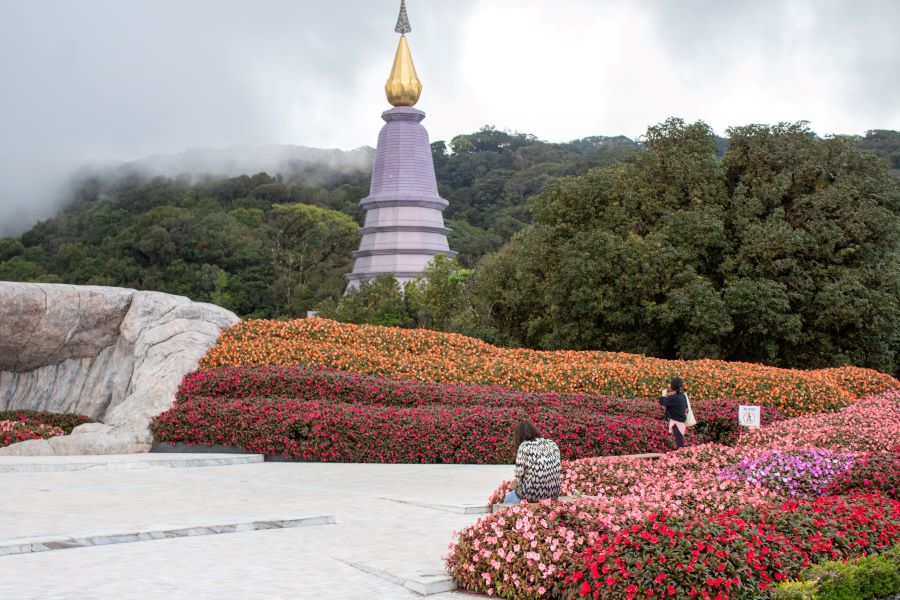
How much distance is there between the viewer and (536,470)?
790 centimetres

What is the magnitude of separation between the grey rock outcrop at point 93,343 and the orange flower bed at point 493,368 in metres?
0.68

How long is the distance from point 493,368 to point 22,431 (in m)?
8.31

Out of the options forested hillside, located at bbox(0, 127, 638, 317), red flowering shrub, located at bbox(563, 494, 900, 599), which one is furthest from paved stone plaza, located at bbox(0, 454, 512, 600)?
forested hillside, located at bbox(0, 127, 638, 317)

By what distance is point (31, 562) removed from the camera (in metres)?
6.51

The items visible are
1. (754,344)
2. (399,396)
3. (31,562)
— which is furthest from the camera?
(754,344)

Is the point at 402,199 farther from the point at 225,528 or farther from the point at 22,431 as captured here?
the point at 225,528

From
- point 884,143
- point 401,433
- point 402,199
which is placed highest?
point 884,143

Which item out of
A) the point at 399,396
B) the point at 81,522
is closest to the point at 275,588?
the point at 81,522

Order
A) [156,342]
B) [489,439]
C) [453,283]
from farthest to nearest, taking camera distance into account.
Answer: [453,283] → [156,342] → [489,439]

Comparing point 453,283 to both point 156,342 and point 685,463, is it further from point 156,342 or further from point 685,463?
point 685,463

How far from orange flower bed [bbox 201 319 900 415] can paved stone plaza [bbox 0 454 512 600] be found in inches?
189

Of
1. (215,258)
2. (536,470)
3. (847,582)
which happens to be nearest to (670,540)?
(847,582)

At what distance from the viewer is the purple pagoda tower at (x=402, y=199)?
1630 inches

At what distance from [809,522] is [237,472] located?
7730 millimetres
